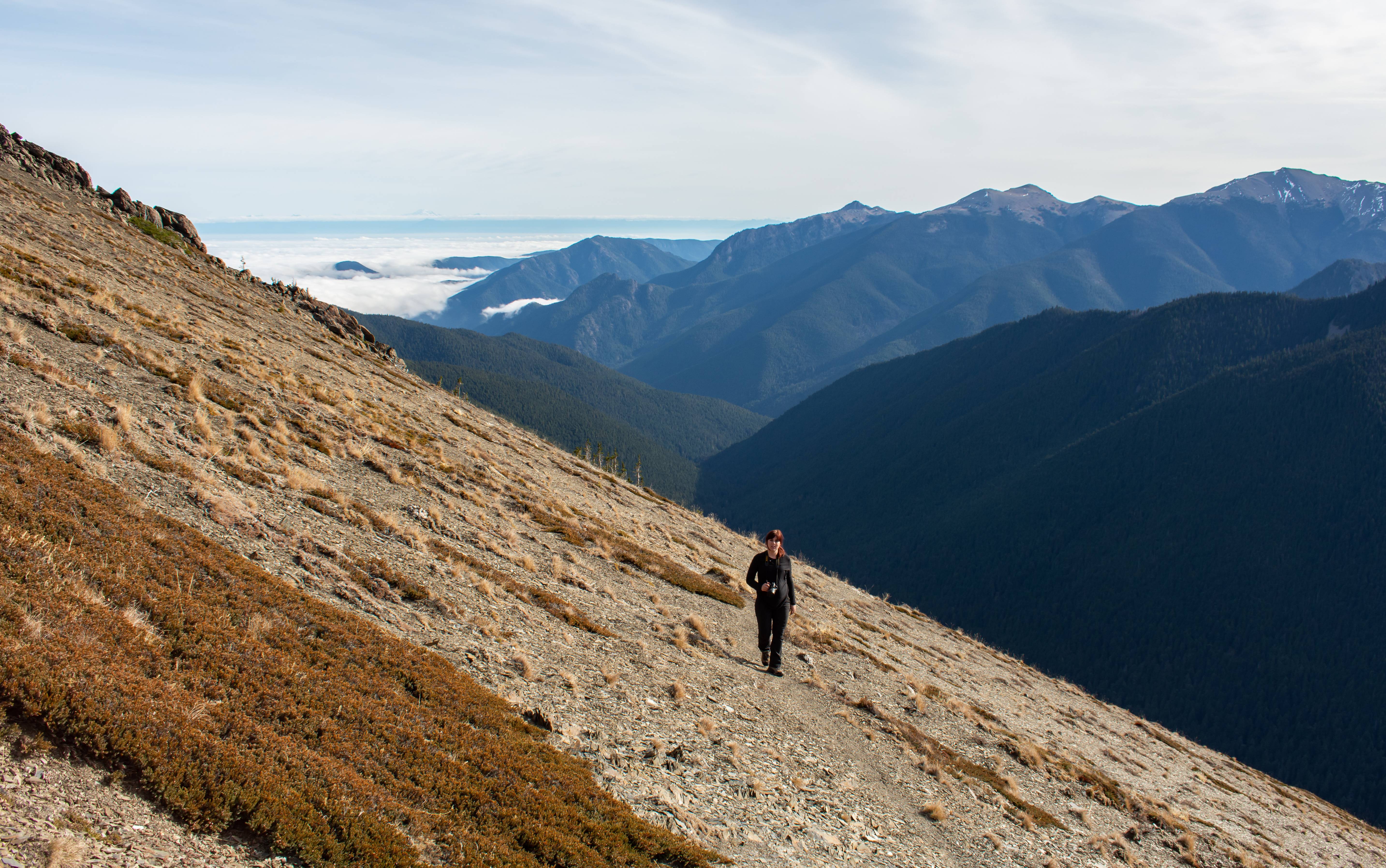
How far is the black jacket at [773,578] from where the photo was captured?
Result: 17625 mm

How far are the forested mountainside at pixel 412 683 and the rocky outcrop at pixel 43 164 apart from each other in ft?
132

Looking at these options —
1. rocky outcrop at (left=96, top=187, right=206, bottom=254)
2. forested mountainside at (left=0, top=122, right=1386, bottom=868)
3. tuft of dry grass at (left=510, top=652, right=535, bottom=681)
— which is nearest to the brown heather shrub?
forested mountainside at (left=0, top=122, right=1386, bottom=868)

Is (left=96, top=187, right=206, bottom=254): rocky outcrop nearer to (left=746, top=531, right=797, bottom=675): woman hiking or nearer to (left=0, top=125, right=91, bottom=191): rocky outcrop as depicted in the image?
(left=0, top=125, right=91, bottom=191): rocky outcrop

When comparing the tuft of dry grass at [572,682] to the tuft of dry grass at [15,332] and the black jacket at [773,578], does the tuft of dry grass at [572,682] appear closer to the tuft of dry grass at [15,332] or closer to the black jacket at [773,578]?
the black jacket at [773,578]

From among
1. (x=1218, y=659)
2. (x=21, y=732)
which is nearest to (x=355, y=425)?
(x=21, y=732)

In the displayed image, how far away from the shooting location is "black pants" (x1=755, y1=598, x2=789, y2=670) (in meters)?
18.5

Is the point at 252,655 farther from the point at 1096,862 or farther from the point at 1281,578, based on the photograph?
the point at 1281,578

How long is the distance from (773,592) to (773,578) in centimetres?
43

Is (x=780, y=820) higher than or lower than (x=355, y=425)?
lower

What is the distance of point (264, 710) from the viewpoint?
8602mm

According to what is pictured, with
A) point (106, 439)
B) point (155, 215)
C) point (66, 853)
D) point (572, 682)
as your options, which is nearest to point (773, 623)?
point (572, 682)

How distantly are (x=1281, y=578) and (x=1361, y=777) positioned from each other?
6222 cm

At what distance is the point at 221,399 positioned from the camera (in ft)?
74.1

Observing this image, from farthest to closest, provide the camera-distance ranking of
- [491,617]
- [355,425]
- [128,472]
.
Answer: [355,425]
[491,617]
[128,472]
